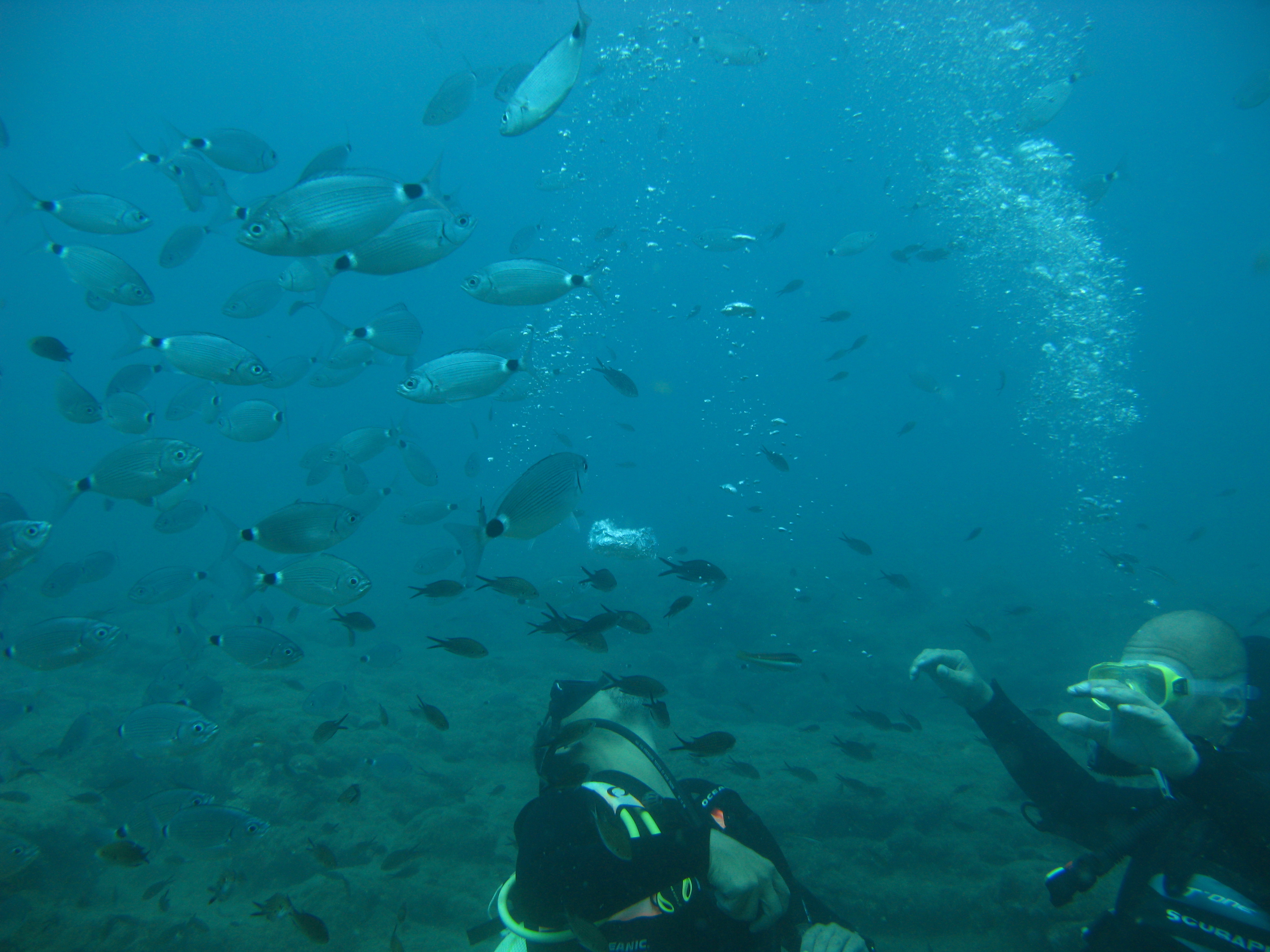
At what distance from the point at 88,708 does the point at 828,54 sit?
60108 mm

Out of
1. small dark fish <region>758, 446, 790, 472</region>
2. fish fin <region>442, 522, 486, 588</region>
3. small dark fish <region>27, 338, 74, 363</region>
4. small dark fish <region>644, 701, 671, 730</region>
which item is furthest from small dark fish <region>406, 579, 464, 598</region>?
small dark fish <region>758, 446, 790, 472</region>

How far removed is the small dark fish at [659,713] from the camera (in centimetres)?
287

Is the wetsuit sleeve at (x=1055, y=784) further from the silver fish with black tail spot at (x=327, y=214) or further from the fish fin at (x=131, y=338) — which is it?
the fish fin at (x=131, y=338)

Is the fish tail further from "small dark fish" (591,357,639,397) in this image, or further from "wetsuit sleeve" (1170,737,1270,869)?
"wetsuit sleeve" (1170,737,1270,869)

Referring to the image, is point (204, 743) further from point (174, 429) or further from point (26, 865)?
point (174, 429)

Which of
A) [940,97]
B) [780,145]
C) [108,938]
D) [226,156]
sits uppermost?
[780,145]

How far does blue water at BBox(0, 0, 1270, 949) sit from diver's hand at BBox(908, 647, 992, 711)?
2.89 m

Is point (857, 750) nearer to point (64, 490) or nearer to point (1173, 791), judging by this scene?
point (1173, 791)

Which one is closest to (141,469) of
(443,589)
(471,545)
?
(443,589)

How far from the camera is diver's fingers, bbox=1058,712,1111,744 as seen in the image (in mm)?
2434

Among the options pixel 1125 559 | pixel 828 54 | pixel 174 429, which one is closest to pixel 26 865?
pixel 1125 559

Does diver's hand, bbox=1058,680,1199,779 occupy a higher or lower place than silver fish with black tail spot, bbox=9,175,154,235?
lower

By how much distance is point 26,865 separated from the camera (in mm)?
4766

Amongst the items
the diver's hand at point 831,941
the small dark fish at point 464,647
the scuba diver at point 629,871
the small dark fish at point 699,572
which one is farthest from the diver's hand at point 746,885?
the small dark fish at point 699,572
